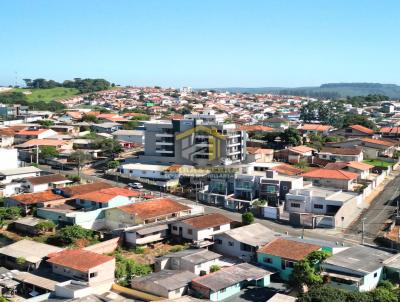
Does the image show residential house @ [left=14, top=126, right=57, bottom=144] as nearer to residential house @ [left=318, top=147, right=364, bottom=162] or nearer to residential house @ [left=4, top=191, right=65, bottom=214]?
residential house @ [left=4, top=191, right=65, bottom=214]

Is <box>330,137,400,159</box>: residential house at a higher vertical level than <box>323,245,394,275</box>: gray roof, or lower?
higher

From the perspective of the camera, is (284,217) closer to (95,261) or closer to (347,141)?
(95,261)

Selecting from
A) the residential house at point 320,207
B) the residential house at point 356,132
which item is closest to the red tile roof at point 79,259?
the residential house at point 320,207

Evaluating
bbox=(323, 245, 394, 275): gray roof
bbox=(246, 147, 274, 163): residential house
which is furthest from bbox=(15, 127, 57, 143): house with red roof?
bbox=(323, 245, 394, 275): gray roof

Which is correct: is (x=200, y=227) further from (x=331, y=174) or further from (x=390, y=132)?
(x=390, y=132)

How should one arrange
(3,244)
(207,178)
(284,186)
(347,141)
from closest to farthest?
1. (3,244)
2. (284,186)
3. (207,178)
4. (347,141)

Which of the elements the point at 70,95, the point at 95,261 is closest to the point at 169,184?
the point at 95,261

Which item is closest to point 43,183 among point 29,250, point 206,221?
point 29,250
